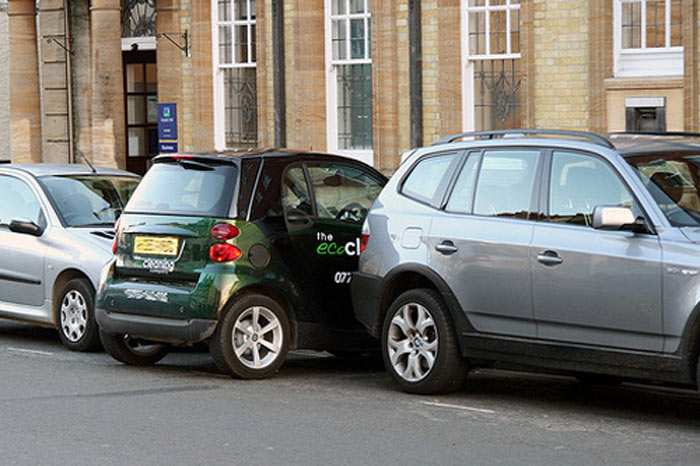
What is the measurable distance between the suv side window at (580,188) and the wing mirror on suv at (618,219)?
0.86 ft

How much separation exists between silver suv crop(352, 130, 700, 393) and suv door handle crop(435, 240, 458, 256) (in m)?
0.01

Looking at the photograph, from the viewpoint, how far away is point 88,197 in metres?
13.1

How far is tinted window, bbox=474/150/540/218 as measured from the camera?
899 centimetres

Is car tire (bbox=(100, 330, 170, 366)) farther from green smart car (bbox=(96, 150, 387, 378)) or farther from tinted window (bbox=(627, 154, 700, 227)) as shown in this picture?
tinted window (bbox=(627, 154, 700, 227))

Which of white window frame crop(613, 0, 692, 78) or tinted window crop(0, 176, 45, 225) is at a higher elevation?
white window frame crop(613, 0, 692, 78)

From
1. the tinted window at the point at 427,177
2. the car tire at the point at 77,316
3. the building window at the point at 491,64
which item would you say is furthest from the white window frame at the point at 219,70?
the tinted window at the point at 427,177

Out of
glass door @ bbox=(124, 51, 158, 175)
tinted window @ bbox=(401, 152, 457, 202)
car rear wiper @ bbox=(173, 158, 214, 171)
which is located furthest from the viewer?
glass door @ bbox=(124, 51, 158, 175)

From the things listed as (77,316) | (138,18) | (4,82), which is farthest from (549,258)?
(4,82)

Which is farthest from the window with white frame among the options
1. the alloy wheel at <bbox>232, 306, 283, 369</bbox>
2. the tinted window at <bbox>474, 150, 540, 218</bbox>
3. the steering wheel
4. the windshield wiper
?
the alloy wheel at <bbox>232, 306, 283, 369</bbox>

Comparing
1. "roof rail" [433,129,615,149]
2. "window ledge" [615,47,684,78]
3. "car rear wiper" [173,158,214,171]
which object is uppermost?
"window ledge" [615,47,684,78]

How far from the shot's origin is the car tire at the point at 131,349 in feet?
A: 36.4

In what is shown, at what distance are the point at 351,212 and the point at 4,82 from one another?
68.3 ft

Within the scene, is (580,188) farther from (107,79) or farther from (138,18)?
(138,18)

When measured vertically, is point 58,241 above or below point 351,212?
below
